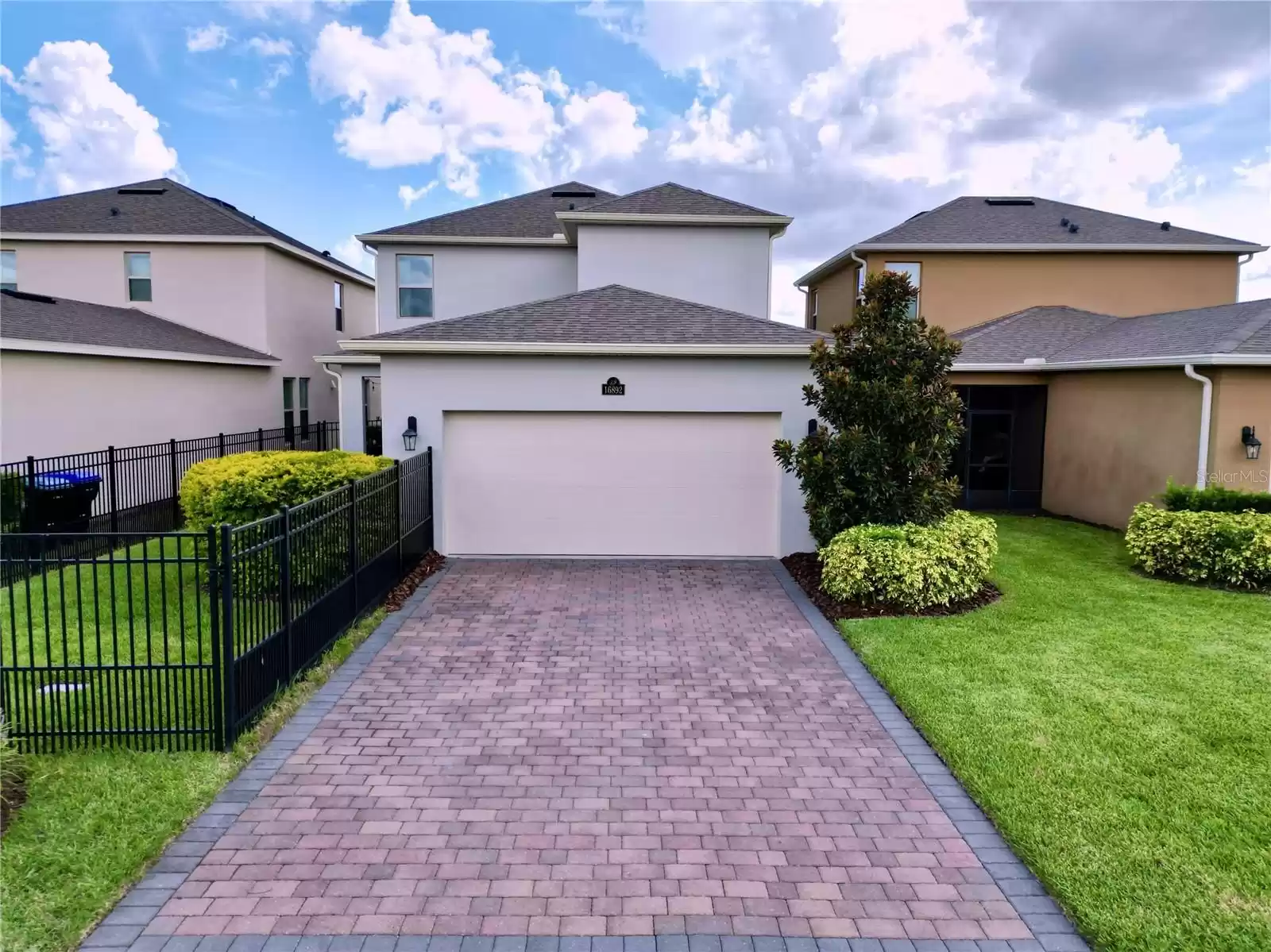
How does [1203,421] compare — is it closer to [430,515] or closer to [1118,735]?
[1118,735]

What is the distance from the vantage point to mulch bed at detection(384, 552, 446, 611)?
9219 mm

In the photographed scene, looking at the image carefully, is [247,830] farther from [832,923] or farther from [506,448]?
[506,448]

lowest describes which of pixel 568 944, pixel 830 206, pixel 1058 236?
pixel 568 944

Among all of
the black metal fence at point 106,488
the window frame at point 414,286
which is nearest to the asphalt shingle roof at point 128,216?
the window frame at point 414,286

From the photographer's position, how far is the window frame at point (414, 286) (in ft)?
59.0

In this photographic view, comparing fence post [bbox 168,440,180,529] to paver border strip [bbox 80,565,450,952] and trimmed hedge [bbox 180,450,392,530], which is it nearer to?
trimmed hedge [bbox 180,450,392,530]

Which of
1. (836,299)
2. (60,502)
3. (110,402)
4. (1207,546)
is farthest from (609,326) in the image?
(836,299)

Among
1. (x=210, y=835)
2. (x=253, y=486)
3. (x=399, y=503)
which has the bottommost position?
(x=210, y=835)

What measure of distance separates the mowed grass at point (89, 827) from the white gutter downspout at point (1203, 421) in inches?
494

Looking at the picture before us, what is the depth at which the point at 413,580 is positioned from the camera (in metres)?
10.2

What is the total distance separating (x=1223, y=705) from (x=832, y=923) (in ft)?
14.5

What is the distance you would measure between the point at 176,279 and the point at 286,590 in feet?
58.7

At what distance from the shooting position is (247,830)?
445 cm

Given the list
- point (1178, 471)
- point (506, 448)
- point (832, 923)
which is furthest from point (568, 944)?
point (1178, 471)
